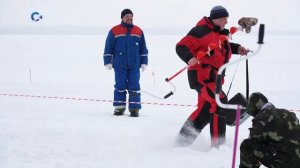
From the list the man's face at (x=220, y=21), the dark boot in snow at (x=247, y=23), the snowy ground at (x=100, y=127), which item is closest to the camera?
the snowy ground at (x=100, y=127)

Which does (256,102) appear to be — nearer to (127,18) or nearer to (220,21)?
(220,21)

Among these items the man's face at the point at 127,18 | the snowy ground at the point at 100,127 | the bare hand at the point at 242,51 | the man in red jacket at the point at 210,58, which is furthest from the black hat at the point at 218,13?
the man's face at the point at 127,18

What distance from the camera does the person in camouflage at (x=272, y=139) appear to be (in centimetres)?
318

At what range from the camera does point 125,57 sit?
6930mm

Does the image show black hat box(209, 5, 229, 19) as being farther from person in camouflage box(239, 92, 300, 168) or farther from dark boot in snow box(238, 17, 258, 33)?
person in camouflage box(239, 92, 300, 168)

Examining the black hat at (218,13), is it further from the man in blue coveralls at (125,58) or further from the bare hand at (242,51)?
the man in blue coveralls at (125,58)

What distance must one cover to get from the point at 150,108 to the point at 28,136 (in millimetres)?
2952

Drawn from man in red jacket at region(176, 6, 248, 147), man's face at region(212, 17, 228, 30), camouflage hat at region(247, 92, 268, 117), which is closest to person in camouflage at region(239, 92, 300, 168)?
camouflage hat at region(247, 92, 268, 117)

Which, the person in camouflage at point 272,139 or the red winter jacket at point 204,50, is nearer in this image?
the person in camouflage at point 272,139

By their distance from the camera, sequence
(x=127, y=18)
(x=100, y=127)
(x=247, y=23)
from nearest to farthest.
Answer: (x=247, y=23) → (x=100, y=127) → (x=127, y=18)

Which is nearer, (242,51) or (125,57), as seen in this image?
(242,51)

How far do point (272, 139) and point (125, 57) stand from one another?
3972 millimetres

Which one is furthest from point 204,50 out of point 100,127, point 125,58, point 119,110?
point 119,110

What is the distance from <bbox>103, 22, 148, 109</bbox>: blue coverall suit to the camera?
272 inches
